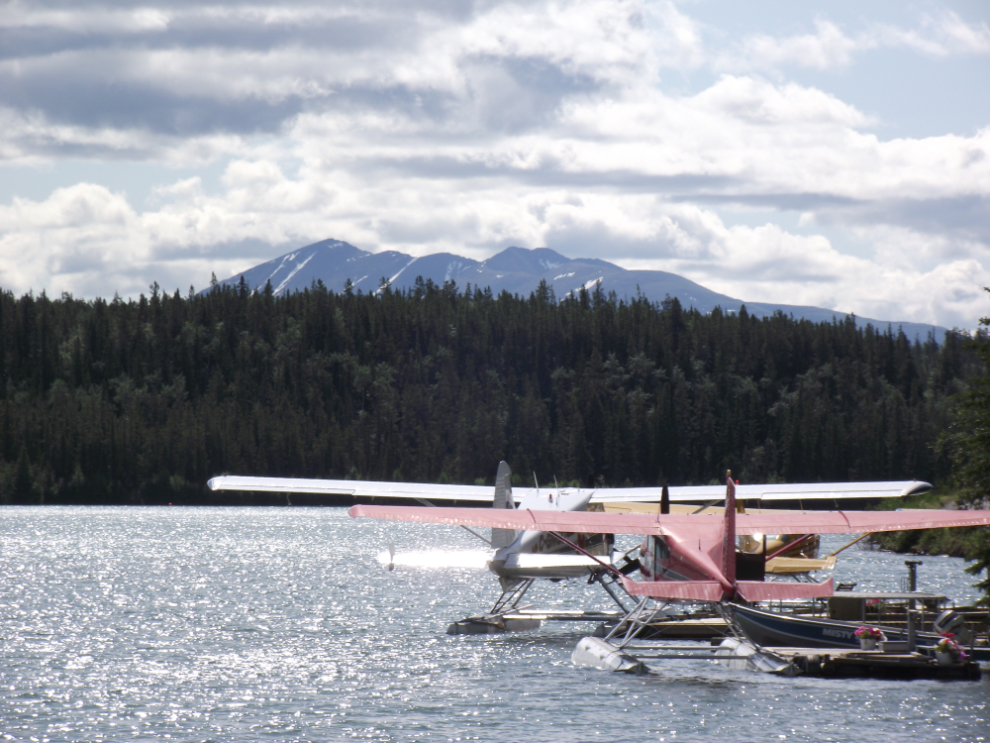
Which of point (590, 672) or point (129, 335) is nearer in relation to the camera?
point (590, 672)

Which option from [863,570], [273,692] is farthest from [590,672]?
[863,570]

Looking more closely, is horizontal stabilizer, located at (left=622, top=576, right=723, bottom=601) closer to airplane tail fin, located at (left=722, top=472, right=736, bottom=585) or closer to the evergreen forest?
airplane tail fin, located at (left=722, top=472, right=736, bottom=585)

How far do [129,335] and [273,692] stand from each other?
524 feet

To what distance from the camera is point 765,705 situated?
20875 mm

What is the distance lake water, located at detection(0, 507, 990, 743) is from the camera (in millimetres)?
19062

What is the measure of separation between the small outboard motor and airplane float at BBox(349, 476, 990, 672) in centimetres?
333

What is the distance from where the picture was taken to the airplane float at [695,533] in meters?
20.9

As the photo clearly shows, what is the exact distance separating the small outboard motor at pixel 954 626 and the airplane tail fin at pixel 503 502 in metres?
9.82

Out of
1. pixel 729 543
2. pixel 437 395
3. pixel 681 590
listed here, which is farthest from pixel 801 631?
pixel 437 395

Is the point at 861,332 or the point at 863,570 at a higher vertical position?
the point at 861,332

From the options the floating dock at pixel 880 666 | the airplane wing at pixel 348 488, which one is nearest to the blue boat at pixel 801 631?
the floating dock at pixel 880 666

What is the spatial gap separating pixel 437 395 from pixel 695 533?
145283 mm

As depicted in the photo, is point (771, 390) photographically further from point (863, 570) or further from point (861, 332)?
point (863, 570)

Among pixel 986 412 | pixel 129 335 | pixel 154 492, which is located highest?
pixel 129 335
